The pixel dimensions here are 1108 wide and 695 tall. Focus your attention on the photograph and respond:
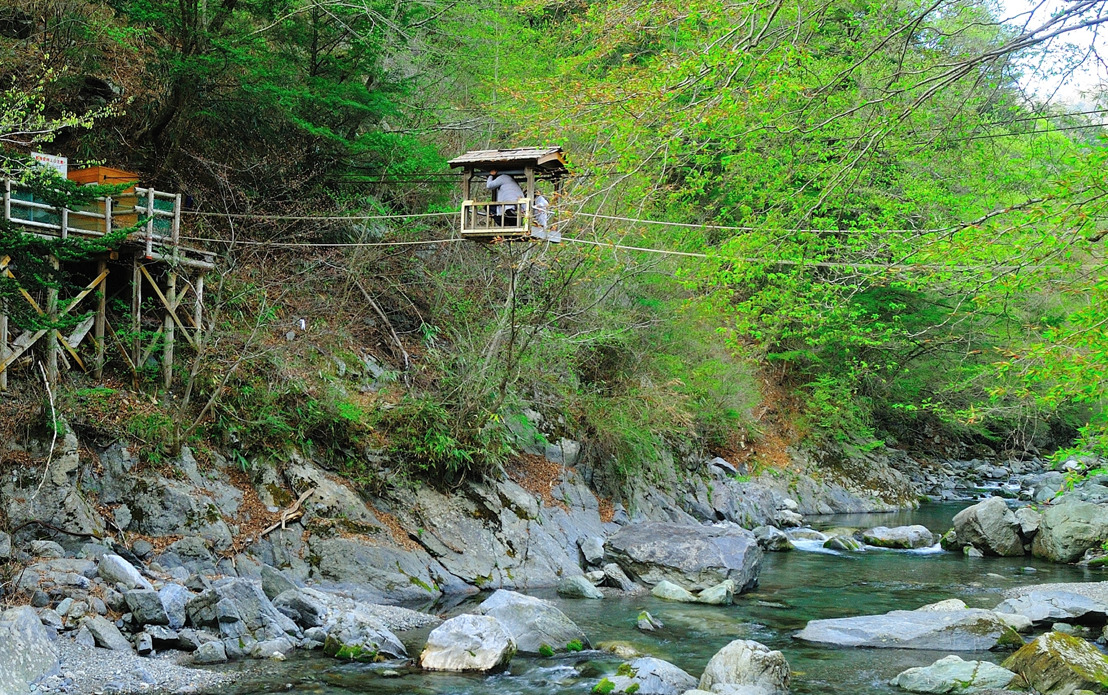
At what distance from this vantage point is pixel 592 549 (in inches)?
550

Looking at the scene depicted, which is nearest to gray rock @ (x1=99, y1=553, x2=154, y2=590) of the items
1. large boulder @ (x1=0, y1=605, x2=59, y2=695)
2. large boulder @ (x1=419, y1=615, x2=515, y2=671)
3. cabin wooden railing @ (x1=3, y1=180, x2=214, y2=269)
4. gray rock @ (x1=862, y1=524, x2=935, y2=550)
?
large boulder @ (x1=0, y1=605, x2=59, y2=695)

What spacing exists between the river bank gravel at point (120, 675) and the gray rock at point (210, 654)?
0.22 metres

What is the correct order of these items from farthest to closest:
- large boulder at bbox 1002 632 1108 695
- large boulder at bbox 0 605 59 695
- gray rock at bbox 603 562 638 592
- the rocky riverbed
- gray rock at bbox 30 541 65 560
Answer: gray rock at bbox 603 562 638 592 → gray rock at bbox 30 541 65 560 → the rocky riverbed → large boulder at bbox 1002 632 1108 695 → large boulder at bbox 0 605 59 695

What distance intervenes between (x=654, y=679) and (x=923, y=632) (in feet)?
12.7

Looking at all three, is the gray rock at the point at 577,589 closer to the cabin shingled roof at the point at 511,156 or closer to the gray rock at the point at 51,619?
the cabin shingled roof at the point at 511,156

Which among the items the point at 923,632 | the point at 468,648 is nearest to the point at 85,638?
the point at 468,648

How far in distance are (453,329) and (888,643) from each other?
842 centimetres

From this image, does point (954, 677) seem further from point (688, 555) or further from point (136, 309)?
point (136, 309)

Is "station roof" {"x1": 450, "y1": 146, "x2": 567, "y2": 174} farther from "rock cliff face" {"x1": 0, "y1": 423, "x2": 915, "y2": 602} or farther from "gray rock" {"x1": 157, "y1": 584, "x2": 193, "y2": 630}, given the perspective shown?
"gray rock" {"x1": 157, "y1": 584, "x2": 193, "y2": 630}

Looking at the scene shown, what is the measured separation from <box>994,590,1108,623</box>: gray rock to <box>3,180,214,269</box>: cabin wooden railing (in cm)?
1183

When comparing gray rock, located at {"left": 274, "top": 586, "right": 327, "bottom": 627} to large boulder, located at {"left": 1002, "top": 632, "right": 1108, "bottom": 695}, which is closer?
large boulder, located at {"left": 1002, "top": 632, "right": 1108, "bottom": 695}

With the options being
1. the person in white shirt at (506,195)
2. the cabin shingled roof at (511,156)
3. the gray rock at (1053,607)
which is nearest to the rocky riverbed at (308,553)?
the gray rock at (1053,607)

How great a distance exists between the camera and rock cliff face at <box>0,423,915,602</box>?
A: 10.1 m

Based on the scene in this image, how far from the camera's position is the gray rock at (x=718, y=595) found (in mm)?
11938
